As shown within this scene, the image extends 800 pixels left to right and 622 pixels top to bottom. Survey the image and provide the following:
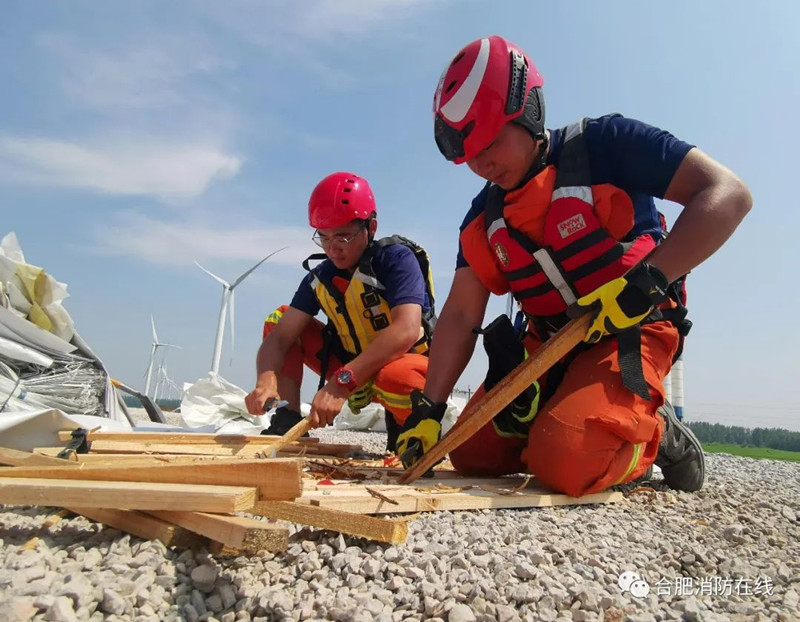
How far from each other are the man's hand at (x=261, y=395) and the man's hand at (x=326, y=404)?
657 mm

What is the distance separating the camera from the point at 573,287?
3057 mm

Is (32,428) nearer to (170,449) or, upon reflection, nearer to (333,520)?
(170,449)

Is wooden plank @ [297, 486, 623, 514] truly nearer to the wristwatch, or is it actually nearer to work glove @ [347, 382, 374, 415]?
the wristwatch

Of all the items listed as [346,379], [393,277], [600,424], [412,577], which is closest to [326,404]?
[346,379]

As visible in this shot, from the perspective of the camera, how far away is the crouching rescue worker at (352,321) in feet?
13.4

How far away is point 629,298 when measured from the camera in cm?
253

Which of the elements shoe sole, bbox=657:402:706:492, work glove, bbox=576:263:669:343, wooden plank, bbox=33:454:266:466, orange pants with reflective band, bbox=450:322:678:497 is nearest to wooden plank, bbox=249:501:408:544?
wooden plank, bbox=33:454:266:466

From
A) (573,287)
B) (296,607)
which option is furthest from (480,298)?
(296,607)

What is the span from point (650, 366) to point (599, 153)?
115 cm

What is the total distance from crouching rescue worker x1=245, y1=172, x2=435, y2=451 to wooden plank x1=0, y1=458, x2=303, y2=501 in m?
1.88

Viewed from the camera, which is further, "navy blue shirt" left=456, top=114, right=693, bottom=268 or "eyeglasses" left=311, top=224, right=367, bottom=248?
"eyeglasses" left=311, top=224, right=367, bottom=248

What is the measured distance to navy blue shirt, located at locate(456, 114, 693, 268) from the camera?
286 cm

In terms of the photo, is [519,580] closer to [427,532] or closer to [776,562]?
[427,532]


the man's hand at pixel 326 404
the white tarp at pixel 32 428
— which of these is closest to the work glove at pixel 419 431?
the man's hand at pixel 326 404
